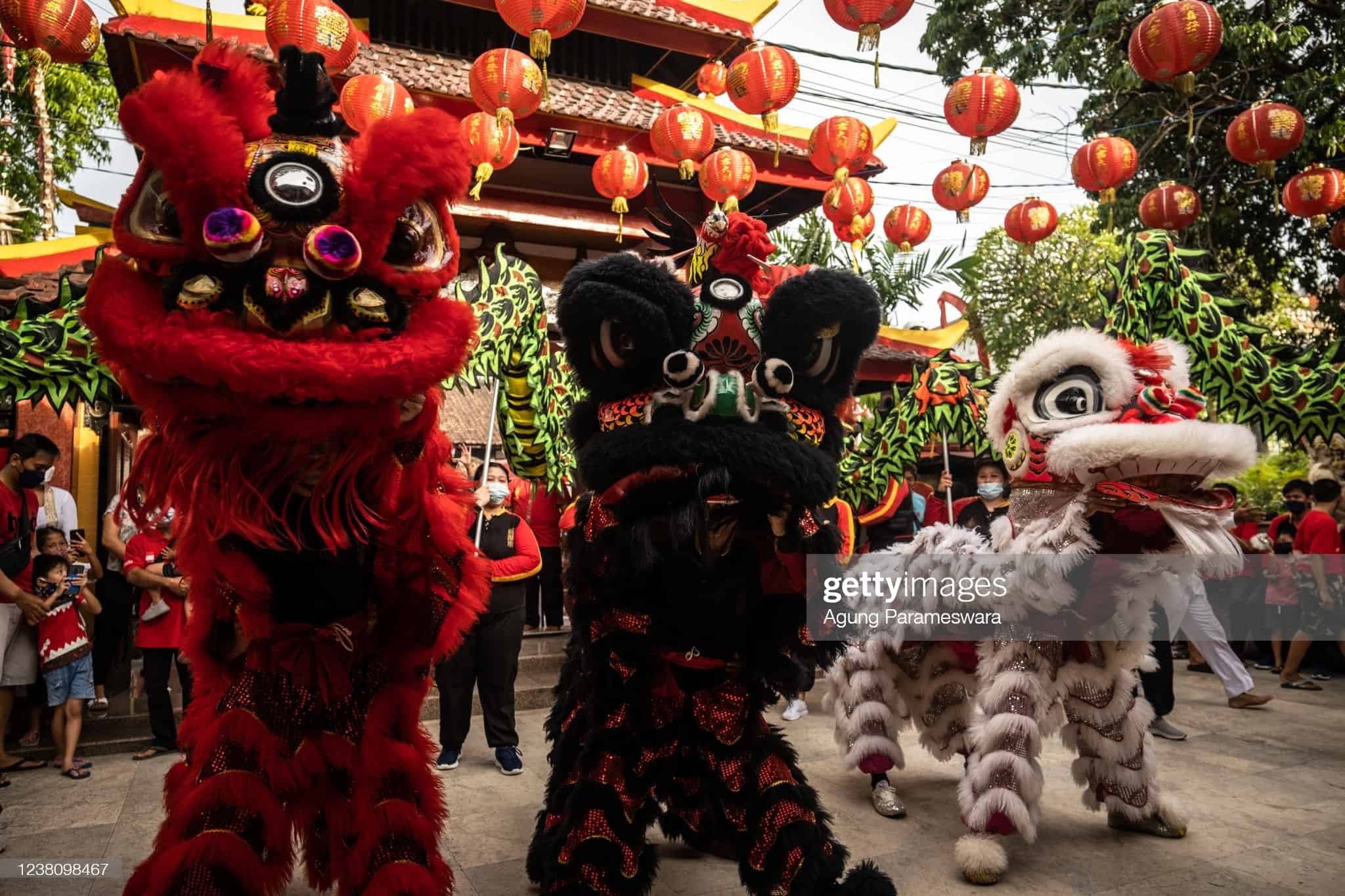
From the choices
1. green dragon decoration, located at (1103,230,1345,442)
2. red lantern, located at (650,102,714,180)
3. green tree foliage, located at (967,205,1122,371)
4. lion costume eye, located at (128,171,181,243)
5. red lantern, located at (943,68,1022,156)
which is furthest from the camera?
green tree foliage, located at (967,205,1122,371)

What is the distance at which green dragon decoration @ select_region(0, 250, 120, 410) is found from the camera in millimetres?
3301

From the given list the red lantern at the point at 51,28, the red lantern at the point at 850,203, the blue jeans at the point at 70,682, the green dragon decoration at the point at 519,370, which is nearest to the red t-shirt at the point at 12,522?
the blue jeans at the point at 70,682

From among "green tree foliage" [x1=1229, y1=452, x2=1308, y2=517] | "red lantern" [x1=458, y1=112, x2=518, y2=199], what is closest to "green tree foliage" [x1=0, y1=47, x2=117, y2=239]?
"red lantern" [x1=458, y1=112, x2=518, y2=199]

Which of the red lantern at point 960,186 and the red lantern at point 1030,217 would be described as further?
the red lantern at point 1030,217

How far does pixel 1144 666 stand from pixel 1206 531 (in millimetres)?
571

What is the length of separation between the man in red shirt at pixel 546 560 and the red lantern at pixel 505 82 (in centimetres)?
265

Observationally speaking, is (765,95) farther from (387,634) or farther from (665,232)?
(387,634)

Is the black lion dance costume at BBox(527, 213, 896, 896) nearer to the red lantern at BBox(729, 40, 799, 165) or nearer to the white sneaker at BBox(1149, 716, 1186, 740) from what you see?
the white sneaker at BBox(1149, 716, 1186, 740)

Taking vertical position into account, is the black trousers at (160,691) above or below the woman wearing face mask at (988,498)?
below

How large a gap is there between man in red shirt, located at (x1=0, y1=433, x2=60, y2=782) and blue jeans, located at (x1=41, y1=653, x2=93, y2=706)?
0.10 metres

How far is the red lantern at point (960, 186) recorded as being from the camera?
776cm

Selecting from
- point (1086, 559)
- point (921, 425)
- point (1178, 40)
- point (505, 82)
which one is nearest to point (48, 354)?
point (505, 82)

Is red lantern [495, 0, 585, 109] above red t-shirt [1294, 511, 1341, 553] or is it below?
above

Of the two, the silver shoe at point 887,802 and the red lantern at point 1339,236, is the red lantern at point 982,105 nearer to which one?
the red lantern at point 1339,236
